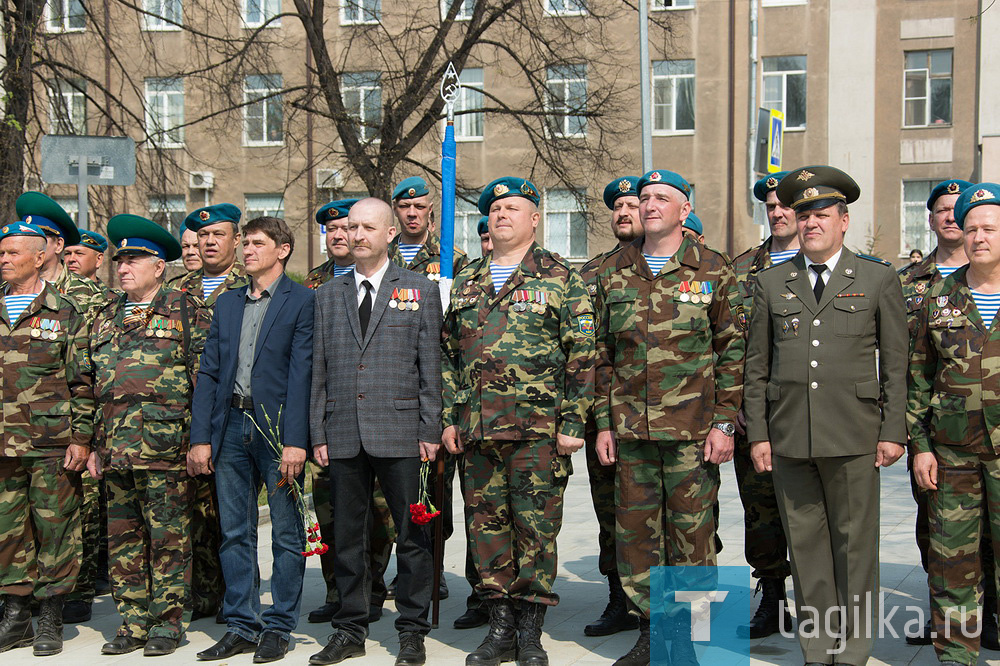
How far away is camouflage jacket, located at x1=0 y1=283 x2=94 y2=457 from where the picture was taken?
6496 mm

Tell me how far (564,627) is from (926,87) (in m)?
23.4

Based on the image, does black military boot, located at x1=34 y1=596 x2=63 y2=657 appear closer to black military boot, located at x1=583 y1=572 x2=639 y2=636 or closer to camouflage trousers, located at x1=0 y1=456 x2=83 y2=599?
camouflage trousers, located at x1=0 y1=456 x2=83 y2=599

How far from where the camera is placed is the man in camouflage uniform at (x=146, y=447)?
6.26 metres

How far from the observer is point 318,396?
6.03 metres

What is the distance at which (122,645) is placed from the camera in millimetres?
6203

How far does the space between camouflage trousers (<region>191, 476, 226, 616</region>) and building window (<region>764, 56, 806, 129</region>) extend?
22.4 meters

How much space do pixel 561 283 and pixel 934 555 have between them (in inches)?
91.7

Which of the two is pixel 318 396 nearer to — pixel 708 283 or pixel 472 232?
pixel 708 283

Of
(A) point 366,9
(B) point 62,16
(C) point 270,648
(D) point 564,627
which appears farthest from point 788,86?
(C) point 270,648

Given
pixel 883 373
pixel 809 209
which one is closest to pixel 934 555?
pixel 883 373

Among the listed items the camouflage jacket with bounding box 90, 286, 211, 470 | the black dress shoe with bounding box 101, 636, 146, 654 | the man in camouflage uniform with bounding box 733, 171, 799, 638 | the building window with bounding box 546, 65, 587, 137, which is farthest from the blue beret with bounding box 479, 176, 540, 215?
the building window with bounding box 546, 65, 587, 137

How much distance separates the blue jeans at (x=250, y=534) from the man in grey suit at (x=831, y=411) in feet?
8.52

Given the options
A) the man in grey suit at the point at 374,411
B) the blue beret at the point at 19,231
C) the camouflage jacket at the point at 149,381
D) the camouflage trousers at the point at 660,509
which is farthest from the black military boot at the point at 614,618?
the blue beret at the point at 19,231

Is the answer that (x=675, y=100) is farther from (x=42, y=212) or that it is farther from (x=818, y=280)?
(x=818, y=280)
